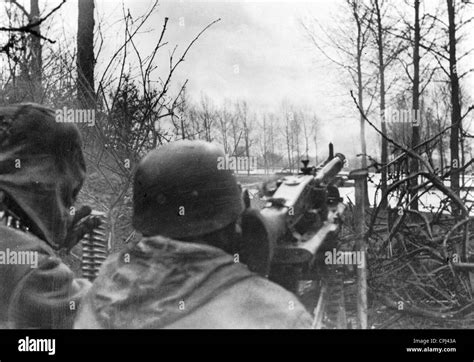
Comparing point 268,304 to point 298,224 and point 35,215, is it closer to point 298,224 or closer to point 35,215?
point 298,224

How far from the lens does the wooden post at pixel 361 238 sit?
217cm

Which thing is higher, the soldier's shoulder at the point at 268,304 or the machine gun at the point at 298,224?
the machine gun at the point at 298,224

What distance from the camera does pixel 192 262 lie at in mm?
1296

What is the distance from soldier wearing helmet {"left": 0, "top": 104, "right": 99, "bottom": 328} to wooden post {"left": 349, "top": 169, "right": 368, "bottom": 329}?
106cm

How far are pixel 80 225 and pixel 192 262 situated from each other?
0.72m

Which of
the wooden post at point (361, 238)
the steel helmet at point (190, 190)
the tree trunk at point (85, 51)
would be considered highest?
the tree trunk at point (85, 51)

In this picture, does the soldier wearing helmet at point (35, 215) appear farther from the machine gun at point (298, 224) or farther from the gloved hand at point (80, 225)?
the machine gun at point (298, 224)

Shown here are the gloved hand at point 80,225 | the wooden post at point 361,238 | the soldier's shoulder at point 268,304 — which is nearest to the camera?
the soldier's shoulder at point 268,304

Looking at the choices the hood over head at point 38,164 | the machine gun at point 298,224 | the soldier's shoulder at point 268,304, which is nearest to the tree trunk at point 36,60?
the hood over head at point 38,164

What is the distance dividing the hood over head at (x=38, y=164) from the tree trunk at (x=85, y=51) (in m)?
0.51

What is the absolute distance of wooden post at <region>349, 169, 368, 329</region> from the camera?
Answer: 2.17 metres

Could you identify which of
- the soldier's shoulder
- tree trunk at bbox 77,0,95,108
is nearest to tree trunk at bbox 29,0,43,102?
tree trunk at bbox 77,0,95,108

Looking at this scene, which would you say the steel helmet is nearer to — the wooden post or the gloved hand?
the gloved hand

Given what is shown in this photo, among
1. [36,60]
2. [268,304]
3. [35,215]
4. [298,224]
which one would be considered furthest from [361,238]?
[36,60]
